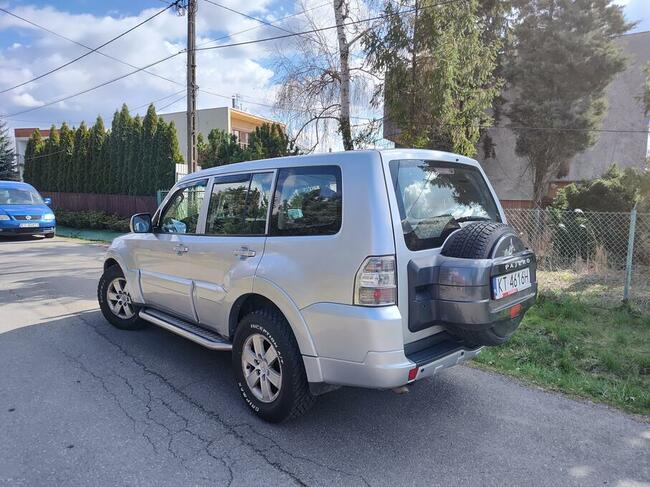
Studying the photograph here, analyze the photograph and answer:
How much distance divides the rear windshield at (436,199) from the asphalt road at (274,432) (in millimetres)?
1381

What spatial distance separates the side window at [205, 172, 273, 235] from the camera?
3519mm

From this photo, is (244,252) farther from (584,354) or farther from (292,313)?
(584,354)

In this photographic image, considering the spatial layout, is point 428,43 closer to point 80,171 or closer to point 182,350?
point 182,350

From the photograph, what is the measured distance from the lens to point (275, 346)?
315 centimetres

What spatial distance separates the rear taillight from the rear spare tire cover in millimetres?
519

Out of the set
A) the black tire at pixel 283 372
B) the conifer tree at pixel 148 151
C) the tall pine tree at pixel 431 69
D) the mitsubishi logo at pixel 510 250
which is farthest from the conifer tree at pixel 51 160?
the mitsubishi logo at pixel 510 250

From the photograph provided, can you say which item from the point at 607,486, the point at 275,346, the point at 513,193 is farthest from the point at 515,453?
the point at 513,193

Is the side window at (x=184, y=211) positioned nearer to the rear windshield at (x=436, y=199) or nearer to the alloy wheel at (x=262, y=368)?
the alloy wheel at (x=262, y=368)

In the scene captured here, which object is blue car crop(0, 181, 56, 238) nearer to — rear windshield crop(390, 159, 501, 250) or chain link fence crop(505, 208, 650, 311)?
chain link fence crop(505, 208, 650, 311)

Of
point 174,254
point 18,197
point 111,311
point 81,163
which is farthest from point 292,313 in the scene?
point 81,163

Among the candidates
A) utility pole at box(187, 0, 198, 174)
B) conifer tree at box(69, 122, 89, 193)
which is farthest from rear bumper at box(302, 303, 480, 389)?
conifer tree at box(69, 122, 89, 193)

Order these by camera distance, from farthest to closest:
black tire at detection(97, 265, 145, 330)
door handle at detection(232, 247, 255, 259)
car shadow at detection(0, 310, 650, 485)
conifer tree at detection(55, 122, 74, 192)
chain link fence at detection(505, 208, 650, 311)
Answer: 1. conifer tree at detection(55, 122, 74, 192)
2. chain link fence at detection(505, 208, 650, 311)
3. black tire at detection(97, 265, 145, 330)
4. door handle at detection(232, 247, 255, 259)
5. car shadow at detection(0, 310, 650, 485)

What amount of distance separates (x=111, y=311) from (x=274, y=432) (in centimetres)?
329

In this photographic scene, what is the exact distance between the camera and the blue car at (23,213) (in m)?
14.4
